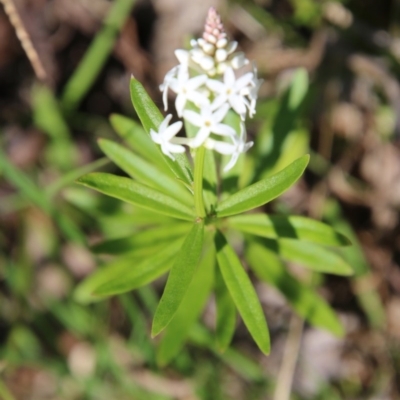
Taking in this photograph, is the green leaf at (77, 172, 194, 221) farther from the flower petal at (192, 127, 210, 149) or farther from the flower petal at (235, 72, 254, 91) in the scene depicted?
the flower petal at (235, 72, 254, 91)

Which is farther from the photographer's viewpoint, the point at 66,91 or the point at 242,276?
the point at 66,91

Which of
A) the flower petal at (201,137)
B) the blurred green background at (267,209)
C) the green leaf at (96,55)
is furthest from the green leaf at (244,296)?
the green leaf at (96,55)

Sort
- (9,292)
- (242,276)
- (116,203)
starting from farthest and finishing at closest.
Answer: (9,292) < (116,203) < (242,276)

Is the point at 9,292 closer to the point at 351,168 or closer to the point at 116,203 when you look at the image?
the point at 116,203

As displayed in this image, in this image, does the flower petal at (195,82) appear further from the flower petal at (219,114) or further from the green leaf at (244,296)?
the green leaf at (244,296)

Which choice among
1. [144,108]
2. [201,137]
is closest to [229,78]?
[201,137]

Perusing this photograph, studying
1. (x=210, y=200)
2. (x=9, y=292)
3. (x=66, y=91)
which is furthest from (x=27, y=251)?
(x=210, y=200)
